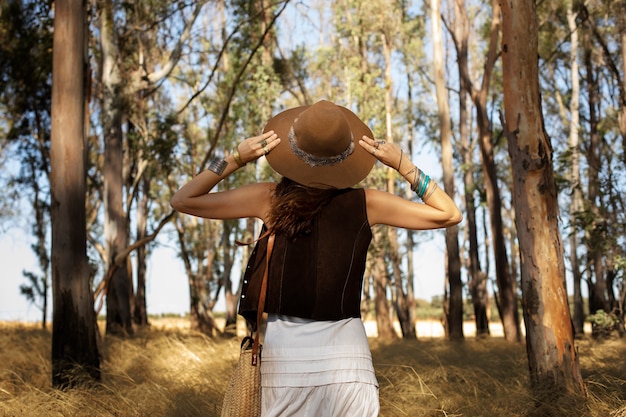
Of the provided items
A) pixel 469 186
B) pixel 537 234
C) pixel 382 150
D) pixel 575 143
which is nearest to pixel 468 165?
pixel 469 186

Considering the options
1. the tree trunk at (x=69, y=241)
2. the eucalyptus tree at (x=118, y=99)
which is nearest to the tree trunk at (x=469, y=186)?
the eucalyptus tree at (x=118, y=99)

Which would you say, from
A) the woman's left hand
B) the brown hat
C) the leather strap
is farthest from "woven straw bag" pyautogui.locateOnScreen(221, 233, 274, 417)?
the woman's left hand

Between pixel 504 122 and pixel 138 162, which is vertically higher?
pixel 138 162

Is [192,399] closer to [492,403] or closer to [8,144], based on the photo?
[492,403]

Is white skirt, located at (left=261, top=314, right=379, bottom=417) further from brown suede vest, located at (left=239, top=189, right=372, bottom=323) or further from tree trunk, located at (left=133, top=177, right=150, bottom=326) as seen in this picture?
tree trunk, located at (left=133, top=177, right=150, bottom=326)

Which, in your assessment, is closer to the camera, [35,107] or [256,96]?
→ [35,107]

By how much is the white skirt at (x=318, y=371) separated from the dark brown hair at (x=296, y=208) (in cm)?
33

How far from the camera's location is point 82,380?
8.36 m

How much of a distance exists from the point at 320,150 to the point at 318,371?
2.62 feet

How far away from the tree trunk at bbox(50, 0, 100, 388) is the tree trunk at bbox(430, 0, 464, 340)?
39.8 ft

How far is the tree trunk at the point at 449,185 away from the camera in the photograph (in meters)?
20.1

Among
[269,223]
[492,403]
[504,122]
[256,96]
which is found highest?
[256,96]

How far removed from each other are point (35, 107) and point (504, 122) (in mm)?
13601

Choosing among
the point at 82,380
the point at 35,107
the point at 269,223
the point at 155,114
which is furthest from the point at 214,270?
the point at 269,223
